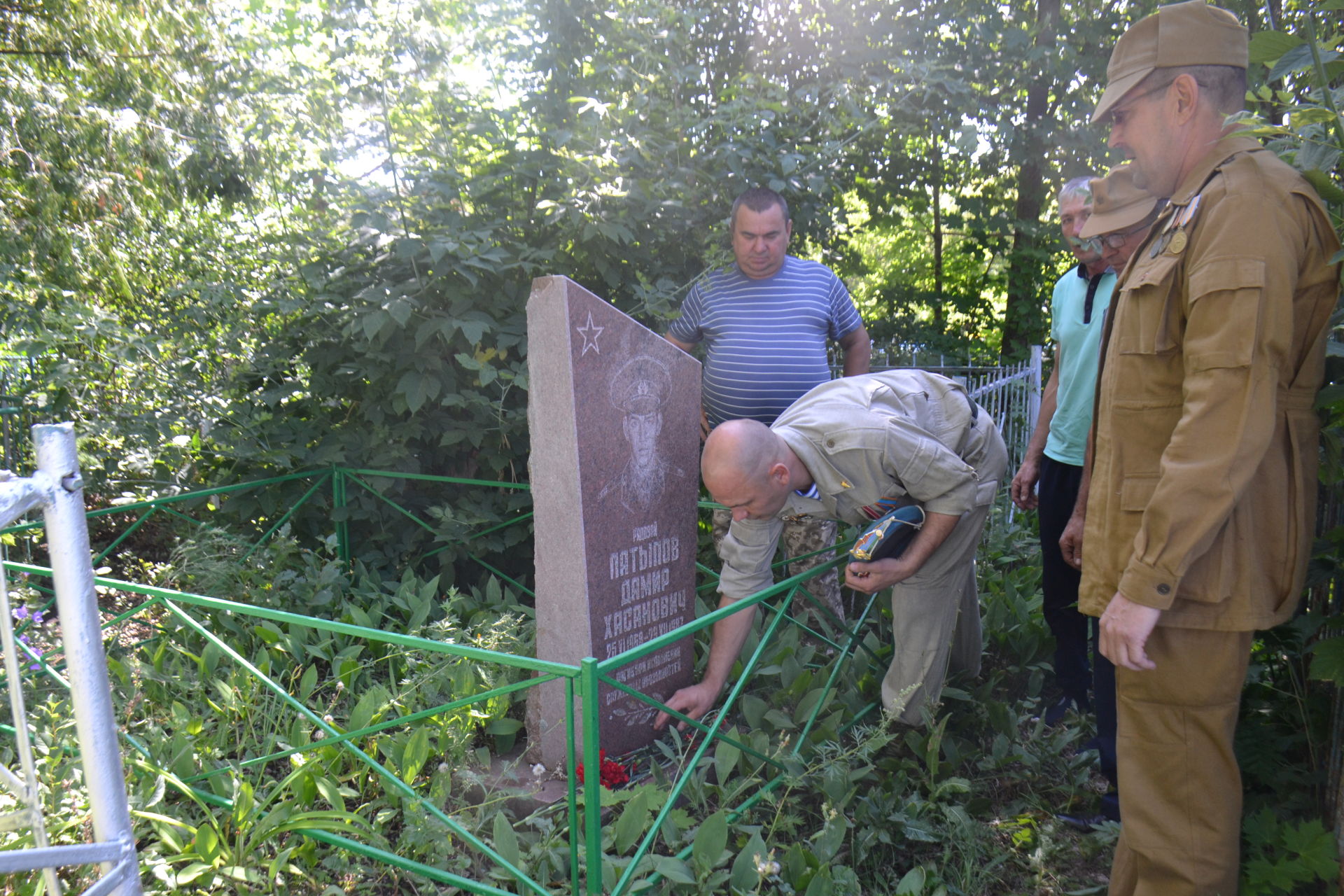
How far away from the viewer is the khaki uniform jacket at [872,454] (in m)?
2.68

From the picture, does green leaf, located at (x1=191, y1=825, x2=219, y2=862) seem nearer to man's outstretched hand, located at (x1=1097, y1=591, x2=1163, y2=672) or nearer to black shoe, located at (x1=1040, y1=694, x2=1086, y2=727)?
man's outstretched hand, located at (x1=1097, y1=591, x2=1163, y2=672)

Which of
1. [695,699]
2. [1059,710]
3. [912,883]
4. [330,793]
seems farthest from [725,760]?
[1059,710]

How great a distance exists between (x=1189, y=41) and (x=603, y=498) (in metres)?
1.93

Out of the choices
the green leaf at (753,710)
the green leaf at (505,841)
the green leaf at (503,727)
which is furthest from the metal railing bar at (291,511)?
the green leaf at (753,710)

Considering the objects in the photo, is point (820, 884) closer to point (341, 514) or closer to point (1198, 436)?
point (1198, 436)

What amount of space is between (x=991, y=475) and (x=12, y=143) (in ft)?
22.1

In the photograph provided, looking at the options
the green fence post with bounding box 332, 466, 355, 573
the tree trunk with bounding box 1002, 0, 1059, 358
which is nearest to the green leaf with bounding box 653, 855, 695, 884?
the green fence post with bounding box 332, 466, 355, 573

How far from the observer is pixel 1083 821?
273cm

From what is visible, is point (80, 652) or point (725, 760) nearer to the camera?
point (80, 652)

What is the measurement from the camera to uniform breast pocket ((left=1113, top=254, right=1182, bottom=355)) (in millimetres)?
1834

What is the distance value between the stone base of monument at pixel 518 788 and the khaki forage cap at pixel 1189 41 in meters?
2.30

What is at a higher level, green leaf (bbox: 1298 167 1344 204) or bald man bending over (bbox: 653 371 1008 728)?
green leaf (bbox: 1298 167 1344 204)

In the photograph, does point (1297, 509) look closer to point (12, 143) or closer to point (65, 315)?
point (65, 315)

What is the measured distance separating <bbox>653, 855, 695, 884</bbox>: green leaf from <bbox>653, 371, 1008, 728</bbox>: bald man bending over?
738 millimetres
